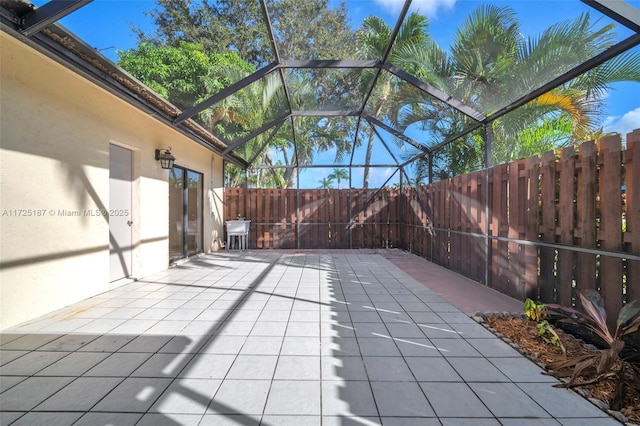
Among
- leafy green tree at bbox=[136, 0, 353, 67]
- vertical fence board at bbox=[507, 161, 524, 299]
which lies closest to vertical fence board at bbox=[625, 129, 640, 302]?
vertical fence board at bbox=[507, 161, 524, 299]

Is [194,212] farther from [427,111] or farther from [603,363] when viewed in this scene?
[603,363]

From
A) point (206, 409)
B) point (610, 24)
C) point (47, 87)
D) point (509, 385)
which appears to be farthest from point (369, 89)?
point (206, 409)

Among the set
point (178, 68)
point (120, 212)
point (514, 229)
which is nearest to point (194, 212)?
point (120, 212)

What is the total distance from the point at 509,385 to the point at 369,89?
527 cm

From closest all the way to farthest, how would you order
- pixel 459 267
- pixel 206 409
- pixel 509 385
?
1. pixel 206 409
2. pixel 509 385
3. pixel 459 267

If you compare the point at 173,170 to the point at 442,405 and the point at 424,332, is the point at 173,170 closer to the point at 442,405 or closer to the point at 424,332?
the point at 424,332

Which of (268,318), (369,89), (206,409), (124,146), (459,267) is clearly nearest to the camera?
(206,409)

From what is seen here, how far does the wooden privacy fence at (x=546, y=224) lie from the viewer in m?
2.35

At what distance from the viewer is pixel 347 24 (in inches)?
349

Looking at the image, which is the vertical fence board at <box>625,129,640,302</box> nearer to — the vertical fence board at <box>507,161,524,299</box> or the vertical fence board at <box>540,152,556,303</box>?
the vertical fence board at <box>540,152,556,303</box>

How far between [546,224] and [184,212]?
20.8ft

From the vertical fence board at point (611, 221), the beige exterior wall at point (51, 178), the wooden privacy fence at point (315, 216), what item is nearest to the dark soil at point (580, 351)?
the vertical fence board at point (611, 221)

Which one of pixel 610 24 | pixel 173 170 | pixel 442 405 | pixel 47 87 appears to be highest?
pixel 610 24

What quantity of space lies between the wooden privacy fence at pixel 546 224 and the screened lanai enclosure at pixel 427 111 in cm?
2
